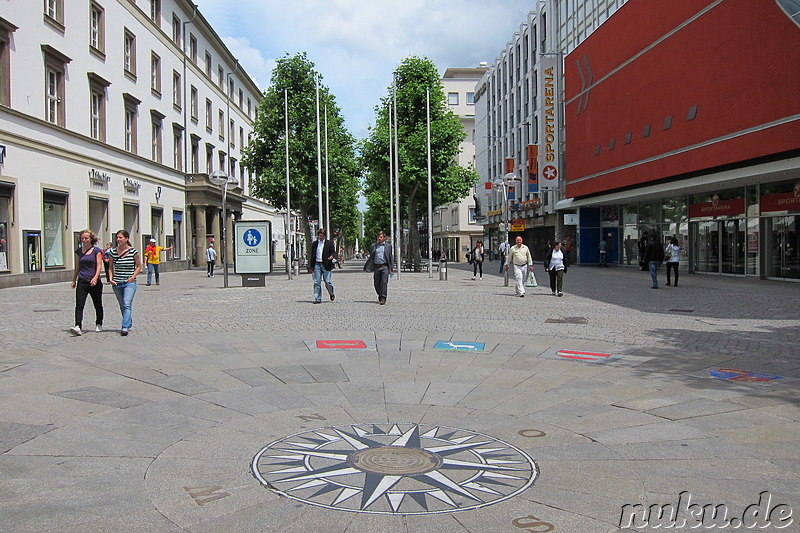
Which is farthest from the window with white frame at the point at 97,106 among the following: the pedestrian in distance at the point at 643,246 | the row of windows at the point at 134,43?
the pedestrian in distance at the point at 643,246

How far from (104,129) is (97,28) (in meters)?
4.49

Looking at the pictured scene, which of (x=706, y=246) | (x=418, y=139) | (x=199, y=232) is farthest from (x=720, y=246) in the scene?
(x=199, y=232)

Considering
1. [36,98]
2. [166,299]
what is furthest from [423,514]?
[36,98]

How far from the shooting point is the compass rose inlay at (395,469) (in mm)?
4012

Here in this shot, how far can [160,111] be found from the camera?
3919 centimetres

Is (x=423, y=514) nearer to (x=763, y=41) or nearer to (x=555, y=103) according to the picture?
(x=763, y=41)

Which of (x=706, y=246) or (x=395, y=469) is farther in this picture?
(x=706, y=246)

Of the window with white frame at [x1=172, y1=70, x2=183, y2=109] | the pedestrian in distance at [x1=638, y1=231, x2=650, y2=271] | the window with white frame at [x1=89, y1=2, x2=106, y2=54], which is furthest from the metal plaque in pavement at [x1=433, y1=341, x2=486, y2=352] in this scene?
the window with white frame at [x1=172, y1=70, x2=183, y2=109]

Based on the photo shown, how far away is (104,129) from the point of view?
3120 cm

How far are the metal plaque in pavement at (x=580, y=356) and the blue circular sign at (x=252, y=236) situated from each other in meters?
15.1

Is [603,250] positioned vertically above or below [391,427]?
above

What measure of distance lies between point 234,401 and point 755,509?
4517 millimetres

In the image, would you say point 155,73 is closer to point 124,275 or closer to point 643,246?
point 643,246

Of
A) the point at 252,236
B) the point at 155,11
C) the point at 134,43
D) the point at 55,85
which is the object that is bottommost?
the point at 252,236
